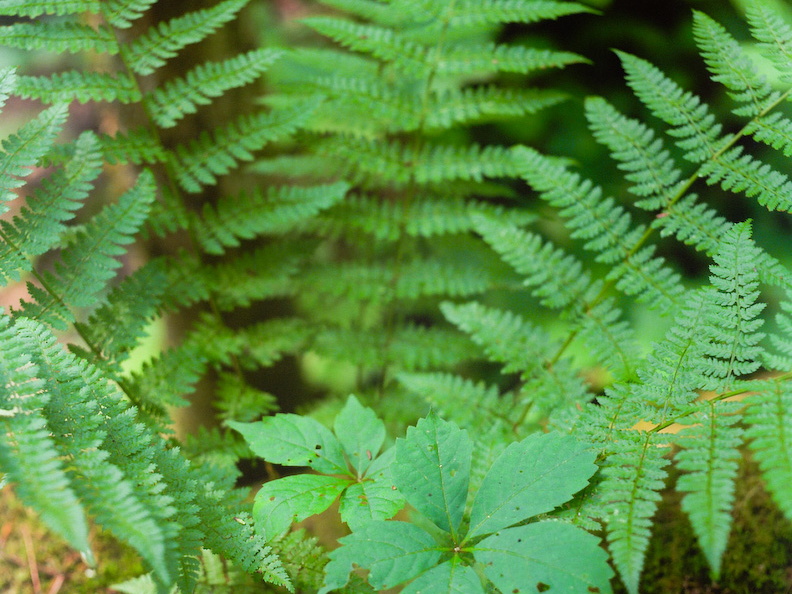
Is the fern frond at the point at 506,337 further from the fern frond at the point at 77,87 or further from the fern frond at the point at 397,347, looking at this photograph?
the fern frond at the point at 77,87

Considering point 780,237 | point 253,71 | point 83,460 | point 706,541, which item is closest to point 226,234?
point 253,71

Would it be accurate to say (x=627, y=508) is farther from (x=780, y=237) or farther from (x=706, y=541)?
(x=780, y=237)

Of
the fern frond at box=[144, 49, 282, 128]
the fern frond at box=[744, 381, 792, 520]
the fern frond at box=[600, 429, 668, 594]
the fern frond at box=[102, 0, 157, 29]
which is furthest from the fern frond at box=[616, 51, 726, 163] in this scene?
the fern frond at box=[102, 0, 157, 29]

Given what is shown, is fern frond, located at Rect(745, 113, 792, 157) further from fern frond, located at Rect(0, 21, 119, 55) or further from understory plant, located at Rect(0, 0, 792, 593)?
fern frond, located at Rect(0, 21, 119, 55)

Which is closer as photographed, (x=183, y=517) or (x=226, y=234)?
(x=183, y=517)

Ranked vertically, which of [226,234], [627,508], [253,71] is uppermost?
[253,71]
